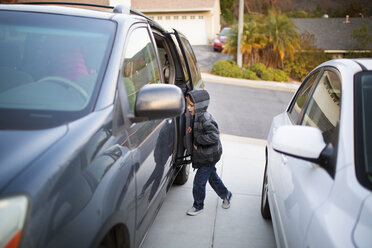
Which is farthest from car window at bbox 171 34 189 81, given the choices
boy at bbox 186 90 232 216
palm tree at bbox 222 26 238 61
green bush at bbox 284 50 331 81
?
palm tree at bbox 222 26 238 61

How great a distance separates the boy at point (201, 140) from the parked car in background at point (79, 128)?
→ 1.81ft

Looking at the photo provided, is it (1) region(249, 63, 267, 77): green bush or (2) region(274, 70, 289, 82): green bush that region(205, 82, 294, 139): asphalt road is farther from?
(1) region(249, 63, 267, 77): green bush

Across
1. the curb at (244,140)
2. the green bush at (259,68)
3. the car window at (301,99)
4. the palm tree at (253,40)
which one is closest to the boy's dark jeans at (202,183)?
the car window at (301,99)

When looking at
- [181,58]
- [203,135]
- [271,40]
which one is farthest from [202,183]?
[271,40]

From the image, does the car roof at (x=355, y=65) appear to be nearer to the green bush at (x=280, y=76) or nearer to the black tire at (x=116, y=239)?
the black tire at (x=116, y=239)

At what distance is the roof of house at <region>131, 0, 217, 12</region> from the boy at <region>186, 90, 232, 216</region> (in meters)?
28.6

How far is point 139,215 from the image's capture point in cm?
229

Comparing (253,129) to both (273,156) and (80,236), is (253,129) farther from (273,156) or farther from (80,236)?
(80,236)

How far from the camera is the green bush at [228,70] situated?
17.3 meters

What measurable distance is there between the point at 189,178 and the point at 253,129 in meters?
3.66

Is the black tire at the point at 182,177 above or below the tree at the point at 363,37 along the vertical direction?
below

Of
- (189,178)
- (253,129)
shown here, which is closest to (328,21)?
(253,129)

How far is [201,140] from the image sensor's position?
11.7 ft

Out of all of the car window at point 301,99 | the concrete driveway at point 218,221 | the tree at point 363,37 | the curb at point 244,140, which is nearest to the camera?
the car window at point 301,99
